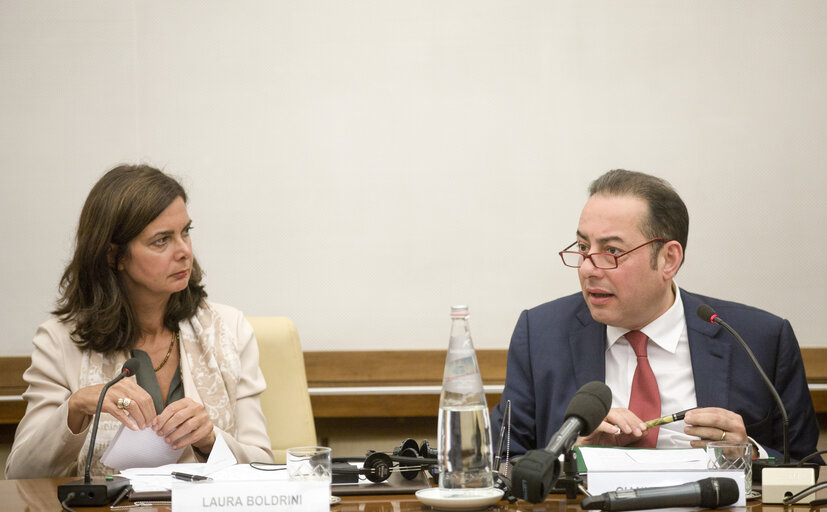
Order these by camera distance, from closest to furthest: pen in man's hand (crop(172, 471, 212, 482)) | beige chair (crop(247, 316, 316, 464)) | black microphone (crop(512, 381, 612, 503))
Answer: black microphone (crop(512, 381, 612, 503))
pen in man's hand (crop(172, 471, 212, 482))
beige chair (crop(247, 316, 316, 464))

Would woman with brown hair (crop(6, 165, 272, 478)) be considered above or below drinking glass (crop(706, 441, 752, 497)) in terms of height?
above

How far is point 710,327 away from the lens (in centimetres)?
205

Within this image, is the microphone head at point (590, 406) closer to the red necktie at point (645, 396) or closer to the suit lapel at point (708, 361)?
the red necktie at point (645, 396)

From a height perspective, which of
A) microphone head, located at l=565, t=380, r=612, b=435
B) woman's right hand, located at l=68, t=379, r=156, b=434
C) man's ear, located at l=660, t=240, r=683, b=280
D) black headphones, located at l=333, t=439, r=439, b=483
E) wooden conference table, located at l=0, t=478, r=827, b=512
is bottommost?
wooden conference table, located at l=0, t=478, r=827, b=512

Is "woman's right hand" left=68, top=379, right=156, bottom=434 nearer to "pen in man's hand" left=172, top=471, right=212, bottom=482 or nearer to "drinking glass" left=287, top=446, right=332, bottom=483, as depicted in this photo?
"pen in man's hand" left=172, top=471, right=212, bottom=482

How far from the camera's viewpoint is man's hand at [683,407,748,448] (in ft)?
5.67

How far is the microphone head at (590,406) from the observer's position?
4.03 ft

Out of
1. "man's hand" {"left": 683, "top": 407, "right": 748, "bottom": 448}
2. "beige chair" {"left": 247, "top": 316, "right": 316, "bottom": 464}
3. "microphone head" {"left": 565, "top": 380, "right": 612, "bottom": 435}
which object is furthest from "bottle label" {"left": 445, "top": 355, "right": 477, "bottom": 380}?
"beige chair" {"left": 247, "top": 316, "right": 316, "bottom": 464}

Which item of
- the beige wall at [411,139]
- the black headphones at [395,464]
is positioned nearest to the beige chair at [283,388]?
the beige wall at [411,139]

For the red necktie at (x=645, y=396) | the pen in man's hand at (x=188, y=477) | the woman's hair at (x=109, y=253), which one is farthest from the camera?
the woman's hair at (x=109, y=253)

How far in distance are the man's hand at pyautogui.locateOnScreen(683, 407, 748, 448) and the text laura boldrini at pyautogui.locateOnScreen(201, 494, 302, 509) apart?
937mm

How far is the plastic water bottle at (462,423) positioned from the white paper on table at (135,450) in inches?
29.4

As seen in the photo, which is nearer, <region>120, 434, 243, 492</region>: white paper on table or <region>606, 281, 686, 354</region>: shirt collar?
<region>120, 434, 243, 492</region>: white paper on table

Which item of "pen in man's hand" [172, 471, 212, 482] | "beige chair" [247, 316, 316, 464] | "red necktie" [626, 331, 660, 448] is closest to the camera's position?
"pen in man's hand" [172, 471, 212, 482]
